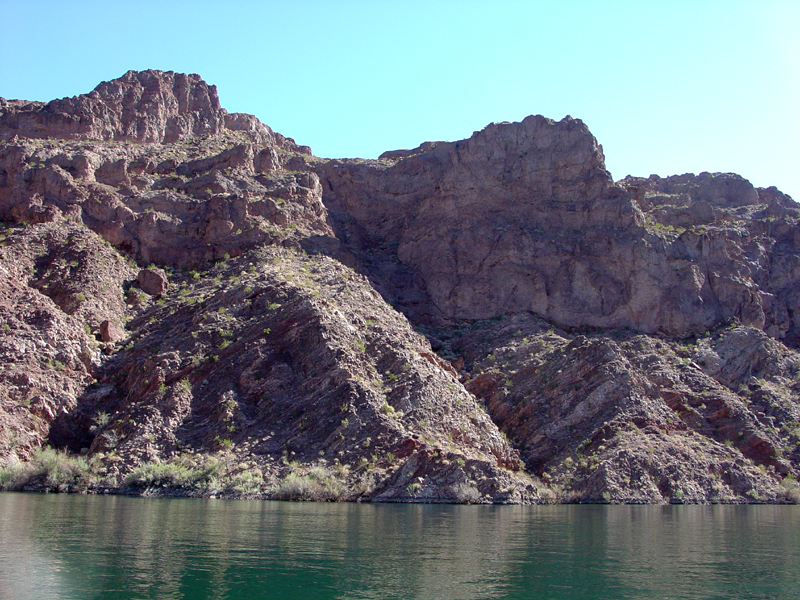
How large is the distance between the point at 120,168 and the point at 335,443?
128 feet

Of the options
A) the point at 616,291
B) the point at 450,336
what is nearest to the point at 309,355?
the point at 450,336

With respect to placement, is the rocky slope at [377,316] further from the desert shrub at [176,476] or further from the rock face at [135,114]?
the rock face at [135,114]

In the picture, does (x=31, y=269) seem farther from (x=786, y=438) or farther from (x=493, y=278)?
(x=786, y=438)

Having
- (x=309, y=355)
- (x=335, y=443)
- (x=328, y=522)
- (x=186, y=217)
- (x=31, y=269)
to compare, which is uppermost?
(x=186, y=217)

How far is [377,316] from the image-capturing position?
6425 centimetres

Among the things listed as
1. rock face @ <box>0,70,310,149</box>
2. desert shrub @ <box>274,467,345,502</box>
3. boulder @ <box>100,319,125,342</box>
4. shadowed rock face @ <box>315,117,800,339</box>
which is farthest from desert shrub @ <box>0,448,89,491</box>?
rock face @ <box>0,70,310,149</box>

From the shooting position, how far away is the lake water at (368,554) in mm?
20094

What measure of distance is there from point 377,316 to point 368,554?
3955 cm

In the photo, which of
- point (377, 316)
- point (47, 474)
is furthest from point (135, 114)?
point (47, 474)

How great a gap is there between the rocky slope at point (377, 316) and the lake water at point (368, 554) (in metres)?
10.5

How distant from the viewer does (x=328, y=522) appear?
113ft

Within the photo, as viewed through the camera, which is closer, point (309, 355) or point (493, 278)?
point (309, 355)

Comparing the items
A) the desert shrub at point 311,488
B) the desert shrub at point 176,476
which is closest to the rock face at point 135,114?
the desert shrub at point 176,476

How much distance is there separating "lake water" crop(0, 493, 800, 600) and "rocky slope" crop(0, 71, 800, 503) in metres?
10.5
